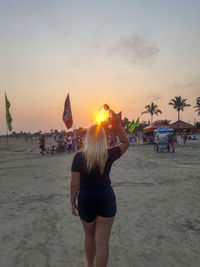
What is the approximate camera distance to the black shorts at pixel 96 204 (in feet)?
7.05

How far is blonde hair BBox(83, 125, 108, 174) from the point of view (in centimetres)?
211

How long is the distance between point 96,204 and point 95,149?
593 millimetres

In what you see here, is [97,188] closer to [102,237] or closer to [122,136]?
[102,237]

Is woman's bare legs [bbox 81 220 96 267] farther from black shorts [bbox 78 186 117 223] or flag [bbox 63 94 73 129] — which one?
flag [bbox 63 94 73 129]

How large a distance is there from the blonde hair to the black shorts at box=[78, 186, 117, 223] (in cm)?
26

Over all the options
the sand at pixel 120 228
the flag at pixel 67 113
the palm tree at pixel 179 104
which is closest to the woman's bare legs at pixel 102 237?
the sand at pixel 120 228

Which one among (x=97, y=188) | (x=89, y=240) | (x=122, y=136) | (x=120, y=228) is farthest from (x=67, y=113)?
(x=97, y=188)

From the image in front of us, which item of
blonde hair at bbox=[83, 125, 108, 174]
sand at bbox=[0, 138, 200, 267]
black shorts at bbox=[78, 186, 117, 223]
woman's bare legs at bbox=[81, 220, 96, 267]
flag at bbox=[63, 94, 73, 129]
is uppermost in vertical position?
flag at bbox=[63, 94, 73, 129]

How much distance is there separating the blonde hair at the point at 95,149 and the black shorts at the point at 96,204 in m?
0.26

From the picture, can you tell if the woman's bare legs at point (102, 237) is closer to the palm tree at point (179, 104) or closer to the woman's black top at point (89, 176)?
the woman's black top at point (89, 176)

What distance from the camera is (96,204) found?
7.05 feet

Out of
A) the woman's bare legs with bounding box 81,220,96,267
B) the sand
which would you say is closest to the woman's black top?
the woman's bare legs with bounding box 81,220,96,267

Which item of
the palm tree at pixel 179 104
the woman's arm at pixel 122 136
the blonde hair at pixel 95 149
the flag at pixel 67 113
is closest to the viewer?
the blonde hair at pixel 95 149

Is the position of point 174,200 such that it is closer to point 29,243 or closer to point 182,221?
point 182,221
